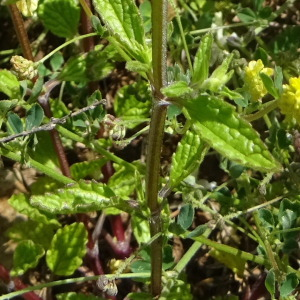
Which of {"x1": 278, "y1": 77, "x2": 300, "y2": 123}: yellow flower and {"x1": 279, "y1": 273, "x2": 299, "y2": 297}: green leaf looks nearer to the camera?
{"x1": 278, "y1": 77, "x2": 300, "y2": 123}: yellow flower

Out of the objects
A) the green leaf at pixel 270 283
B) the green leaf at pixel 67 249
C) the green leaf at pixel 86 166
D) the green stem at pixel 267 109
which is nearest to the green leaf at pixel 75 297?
the green leaf at pixel 67 249

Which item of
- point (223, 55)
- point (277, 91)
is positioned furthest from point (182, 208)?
point (223, 55)

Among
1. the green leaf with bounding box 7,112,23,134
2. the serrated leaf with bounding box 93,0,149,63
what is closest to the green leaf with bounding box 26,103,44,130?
the green leaf with bounding box 7,112,23,134

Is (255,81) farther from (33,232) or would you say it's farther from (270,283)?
(33,232)

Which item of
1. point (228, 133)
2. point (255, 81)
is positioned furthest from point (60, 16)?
point (228, 133)

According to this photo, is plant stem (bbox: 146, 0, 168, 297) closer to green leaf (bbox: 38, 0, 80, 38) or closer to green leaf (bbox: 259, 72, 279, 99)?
green leaf (bbox: 259, 72, 279, 99)

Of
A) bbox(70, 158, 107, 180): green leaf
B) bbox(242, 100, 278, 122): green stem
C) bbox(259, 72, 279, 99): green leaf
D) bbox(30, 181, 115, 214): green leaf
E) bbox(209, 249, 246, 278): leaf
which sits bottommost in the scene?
bbox(209, 249, 246, 278): leaf

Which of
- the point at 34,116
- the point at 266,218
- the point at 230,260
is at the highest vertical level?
the point at 34,116
